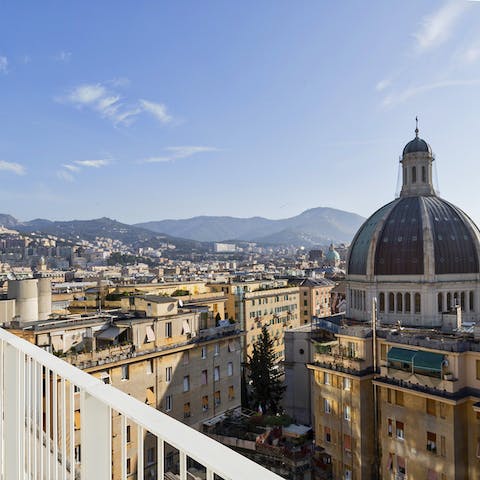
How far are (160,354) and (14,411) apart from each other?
74.0ft

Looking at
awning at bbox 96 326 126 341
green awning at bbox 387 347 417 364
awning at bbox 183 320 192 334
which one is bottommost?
green awning at bbox 387 347 417 364

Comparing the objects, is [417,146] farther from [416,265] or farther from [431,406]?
[431,406]

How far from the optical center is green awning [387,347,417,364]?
23862mm

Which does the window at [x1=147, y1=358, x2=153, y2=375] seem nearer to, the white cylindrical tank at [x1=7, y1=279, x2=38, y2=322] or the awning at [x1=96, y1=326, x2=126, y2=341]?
the awning at [x1=96, y1=326, x2=126, y2=341]

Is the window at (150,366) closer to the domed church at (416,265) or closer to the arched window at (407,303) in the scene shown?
the domed church at (416,265)

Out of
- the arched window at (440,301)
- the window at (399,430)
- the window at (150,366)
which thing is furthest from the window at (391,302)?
the window at (150,366)

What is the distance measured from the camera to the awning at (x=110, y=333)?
24.7 metres

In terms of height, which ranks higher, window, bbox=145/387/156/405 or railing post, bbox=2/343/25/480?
railing post, bbox=2/343/25/480

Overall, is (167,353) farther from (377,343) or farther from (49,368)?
(49,368)

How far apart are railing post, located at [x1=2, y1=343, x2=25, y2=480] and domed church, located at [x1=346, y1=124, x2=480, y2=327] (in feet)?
103

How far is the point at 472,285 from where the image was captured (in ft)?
109

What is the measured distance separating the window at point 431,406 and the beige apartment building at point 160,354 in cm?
1331

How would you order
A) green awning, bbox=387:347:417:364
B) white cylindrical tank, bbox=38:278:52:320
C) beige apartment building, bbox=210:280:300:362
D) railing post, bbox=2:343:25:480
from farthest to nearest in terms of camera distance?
beige apartment building, bbox=210:280:300:362
white cylindrical tank, bbox=38:278:52:320
green awning, bbox=387:347:417:364
railing post, bbox=2:343:25:480

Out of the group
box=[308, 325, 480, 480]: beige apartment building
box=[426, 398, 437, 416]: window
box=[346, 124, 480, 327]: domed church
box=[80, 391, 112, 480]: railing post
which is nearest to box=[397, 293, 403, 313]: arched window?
box=[346, 124, 480, 327]: domed church
